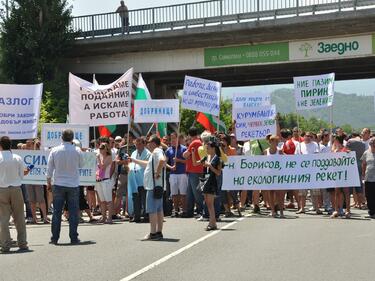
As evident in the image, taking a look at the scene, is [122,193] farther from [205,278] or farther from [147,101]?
[205,278]

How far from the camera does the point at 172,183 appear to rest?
1756 cm

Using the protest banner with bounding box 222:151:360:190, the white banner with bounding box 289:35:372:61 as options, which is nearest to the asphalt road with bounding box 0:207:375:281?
the protest banner with bounding box 222:151:360:190

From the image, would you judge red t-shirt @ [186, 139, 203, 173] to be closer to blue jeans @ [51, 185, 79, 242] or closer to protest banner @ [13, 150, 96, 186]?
protest banner @ [13, 150, 96, 186]

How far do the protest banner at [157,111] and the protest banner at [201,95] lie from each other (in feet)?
1.10

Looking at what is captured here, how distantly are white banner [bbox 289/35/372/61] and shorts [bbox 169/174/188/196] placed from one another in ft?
58.6

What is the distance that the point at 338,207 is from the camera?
16719 mm

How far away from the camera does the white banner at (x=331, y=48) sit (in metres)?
32.7

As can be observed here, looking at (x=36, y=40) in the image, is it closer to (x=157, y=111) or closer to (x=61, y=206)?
(x=157, y=111)

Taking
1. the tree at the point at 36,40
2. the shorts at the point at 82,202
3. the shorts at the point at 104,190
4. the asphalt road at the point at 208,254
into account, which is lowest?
the asphalt road at the point at 208,254

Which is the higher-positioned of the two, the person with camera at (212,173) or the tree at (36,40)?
the tree at (36,40)

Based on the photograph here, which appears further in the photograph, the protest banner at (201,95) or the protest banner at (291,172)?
the protest banner at (201,95)

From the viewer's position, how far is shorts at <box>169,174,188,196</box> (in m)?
17.4

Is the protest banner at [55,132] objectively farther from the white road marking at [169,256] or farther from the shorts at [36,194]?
the white road marking at [169,256]

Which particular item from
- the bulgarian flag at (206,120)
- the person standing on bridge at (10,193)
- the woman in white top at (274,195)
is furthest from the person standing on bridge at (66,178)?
the bulgarian flag at (206,120)
